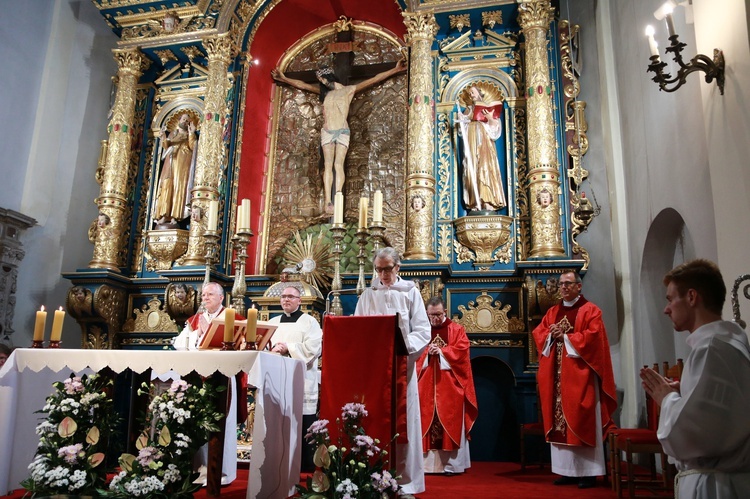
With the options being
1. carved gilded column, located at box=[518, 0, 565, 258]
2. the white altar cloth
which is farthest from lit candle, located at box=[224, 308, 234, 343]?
carved gilded column, located at box=[518, 0, 565, 258]

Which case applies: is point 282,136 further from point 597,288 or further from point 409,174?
point 597,288

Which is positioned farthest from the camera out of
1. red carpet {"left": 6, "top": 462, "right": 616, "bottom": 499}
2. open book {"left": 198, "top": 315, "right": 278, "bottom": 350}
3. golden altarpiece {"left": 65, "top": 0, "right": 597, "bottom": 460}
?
golden altarpiece {"left": 65, "top": 0, "right": 597, "bottom": 460}

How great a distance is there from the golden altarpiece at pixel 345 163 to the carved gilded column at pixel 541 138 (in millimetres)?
20

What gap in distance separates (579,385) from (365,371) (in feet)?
8.28

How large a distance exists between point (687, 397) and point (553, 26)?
7.31 meters

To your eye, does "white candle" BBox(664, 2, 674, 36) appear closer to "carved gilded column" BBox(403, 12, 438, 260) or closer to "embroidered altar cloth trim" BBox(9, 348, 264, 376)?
"embroidered altar cloth trim" BBox(9, 348, 264, 376)

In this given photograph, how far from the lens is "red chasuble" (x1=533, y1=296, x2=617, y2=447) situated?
5637 millimetres

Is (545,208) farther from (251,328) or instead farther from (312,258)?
(251,328)

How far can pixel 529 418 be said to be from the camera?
23.2 ft

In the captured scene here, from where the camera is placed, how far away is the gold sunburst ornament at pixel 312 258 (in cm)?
844

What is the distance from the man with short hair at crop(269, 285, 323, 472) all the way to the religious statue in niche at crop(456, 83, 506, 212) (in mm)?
3019

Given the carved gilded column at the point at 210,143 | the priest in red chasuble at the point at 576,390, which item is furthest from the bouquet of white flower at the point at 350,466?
the carved gilded column at the point at 210,143

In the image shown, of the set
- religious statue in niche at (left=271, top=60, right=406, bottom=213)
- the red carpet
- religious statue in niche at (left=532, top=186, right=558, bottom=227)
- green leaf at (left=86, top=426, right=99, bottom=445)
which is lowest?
the red carpet

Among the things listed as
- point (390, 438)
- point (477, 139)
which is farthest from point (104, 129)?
point (390, 438)
